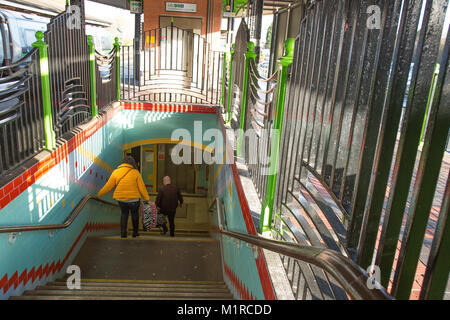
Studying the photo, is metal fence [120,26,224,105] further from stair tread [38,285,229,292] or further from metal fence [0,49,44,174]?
stair tread [38,285,229,292]

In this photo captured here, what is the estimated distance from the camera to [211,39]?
11289 millimetres

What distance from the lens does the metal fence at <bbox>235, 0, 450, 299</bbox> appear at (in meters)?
1.05

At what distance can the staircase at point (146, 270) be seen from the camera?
3615mm

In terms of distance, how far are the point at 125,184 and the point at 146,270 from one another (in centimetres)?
130

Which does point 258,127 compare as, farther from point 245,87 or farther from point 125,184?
point 125,184

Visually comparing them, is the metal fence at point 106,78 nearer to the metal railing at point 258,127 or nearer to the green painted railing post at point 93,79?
the green painted railing post at point 93,79

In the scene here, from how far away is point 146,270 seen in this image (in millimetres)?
4816

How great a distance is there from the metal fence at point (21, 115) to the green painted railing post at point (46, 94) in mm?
44

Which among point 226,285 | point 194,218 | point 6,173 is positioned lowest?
point 194,218

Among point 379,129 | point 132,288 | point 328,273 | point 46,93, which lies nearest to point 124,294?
point 132,288

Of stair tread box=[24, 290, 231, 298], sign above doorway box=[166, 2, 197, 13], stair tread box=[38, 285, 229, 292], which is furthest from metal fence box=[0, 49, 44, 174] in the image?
sign above doorway box=[166, 2, 197, 13]
